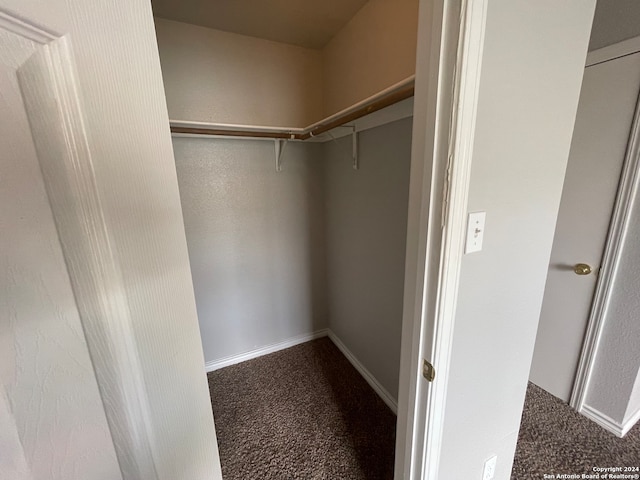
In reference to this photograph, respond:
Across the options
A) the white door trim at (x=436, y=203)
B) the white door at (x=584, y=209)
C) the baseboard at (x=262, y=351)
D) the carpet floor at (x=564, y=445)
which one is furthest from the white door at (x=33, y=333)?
the white door at (x=584, y=209)

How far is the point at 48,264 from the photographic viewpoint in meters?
0.30

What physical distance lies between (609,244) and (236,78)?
2.43 m

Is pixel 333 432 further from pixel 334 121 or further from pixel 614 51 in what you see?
pixel 614 51

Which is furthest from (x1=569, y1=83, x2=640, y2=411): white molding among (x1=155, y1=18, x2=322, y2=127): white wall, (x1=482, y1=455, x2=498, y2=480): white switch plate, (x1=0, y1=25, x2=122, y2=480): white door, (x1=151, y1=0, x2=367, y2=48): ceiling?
(x1=0, y1=25, x2=122, y2=480): white door

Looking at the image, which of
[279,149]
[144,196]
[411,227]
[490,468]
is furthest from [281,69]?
[490,468]

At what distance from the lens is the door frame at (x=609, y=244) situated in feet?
4.07

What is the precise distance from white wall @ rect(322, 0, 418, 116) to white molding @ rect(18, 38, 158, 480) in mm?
1440

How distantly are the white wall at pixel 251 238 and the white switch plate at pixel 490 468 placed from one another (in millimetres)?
1555

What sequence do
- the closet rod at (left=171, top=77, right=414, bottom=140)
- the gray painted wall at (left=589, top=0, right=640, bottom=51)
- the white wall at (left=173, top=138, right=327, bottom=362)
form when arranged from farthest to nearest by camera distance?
the white wall at (left=173, top=138, right=327, bottom=362)
the gray painted wall at (left=589, top=0, right=640, bottom=51)
the closet rod at (left=171, top=77, right=414, bottom=140)

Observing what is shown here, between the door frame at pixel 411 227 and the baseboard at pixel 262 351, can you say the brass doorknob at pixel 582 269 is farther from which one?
the baseboard at pixel 262 351

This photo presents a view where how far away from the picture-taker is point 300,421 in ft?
5.38

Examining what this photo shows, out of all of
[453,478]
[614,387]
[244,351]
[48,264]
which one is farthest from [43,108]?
[614,387]

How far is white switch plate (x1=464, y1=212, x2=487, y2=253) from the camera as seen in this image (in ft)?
2.35

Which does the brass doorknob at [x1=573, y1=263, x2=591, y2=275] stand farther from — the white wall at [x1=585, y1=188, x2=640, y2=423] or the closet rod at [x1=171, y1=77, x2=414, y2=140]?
the closet rod at [x1=171, y1=77, x2=414, y2=140]
